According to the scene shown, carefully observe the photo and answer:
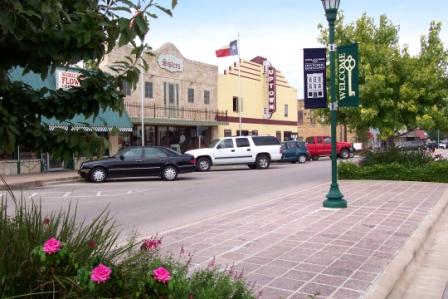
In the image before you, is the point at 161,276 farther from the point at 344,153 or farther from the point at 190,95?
the point at 344,153

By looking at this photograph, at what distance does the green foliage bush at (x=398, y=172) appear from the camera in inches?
637

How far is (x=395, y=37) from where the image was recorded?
62.4ft

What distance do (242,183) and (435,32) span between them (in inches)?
348

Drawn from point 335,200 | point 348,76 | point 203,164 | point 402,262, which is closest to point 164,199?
point 335,200

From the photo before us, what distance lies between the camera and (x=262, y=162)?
27.1 meters

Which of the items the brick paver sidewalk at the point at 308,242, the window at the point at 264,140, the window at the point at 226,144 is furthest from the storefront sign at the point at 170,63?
the brick paver sidewalk at the point at 308,242

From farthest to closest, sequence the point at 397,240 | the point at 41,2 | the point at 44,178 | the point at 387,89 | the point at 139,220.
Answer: the point at 44,178 < the point at 387,89 < the point at 139,220 < the point at 397,240 < the point at 41,2

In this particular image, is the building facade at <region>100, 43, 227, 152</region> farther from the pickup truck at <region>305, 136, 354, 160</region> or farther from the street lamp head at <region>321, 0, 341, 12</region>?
the street lamp head at <region>321, 0, 341, 12</region>

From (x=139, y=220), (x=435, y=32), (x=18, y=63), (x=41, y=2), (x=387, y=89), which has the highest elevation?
(x=435, y=32)

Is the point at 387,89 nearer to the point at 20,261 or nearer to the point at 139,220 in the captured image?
the point at 139,220

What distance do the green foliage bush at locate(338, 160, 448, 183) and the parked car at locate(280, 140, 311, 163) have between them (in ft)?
44.3

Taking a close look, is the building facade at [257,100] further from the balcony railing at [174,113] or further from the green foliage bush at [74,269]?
the green foliage bush at [74,269]

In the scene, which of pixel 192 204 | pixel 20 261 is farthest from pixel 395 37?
pixel 20 261

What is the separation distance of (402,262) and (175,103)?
2771 centimetres
